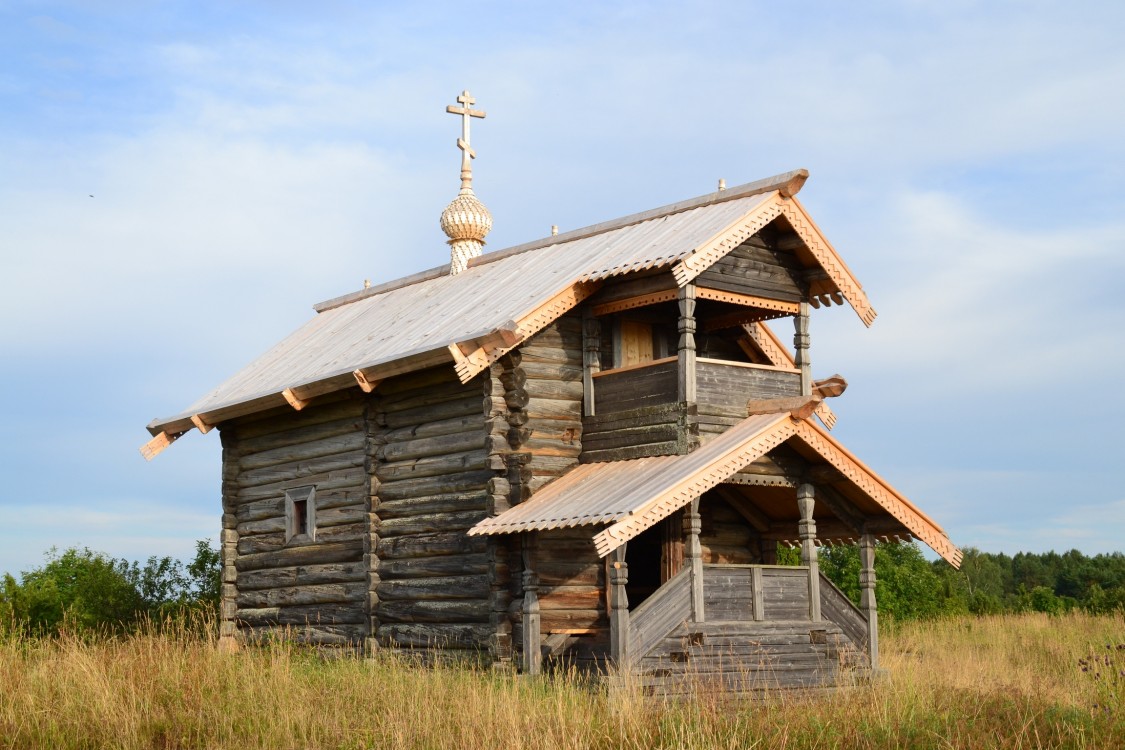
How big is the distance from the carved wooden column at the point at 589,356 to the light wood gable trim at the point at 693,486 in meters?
2.77

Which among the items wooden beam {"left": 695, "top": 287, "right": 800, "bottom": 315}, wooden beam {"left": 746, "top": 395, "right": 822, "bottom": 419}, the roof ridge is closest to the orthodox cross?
the roof ridge

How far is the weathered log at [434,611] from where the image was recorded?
18.8 m

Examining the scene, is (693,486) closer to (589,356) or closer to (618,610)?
(618,610)

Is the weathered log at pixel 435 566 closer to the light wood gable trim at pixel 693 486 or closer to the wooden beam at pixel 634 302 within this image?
the light wood gable trim at pixel 693 486

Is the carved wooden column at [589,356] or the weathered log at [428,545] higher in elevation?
the carved wooden column at [589,356]

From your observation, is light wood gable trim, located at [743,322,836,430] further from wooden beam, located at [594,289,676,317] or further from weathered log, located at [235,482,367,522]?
weathered log, located at [235,482,367,522]

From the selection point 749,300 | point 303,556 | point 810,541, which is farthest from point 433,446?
point 810,541

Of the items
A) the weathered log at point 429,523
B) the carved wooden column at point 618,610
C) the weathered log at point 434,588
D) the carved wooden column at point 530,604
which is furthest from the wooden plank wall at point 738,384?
the weathered log at point 434,588

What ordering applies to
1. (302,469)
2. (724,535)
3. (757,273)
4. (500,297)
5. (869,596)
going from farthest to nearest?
(302,469) < (724,535) < (500,297) < (869,596) < (757,273)

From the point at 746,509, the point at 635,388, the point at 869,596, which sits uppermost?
the point at 635,388

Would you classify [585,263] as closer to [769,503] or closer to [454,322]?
[454,322]

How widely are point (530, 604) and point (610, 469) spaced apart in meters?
2.10

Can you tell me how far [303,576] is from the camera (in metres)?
22.2

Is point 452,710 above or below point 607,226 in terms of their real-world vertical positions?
below
